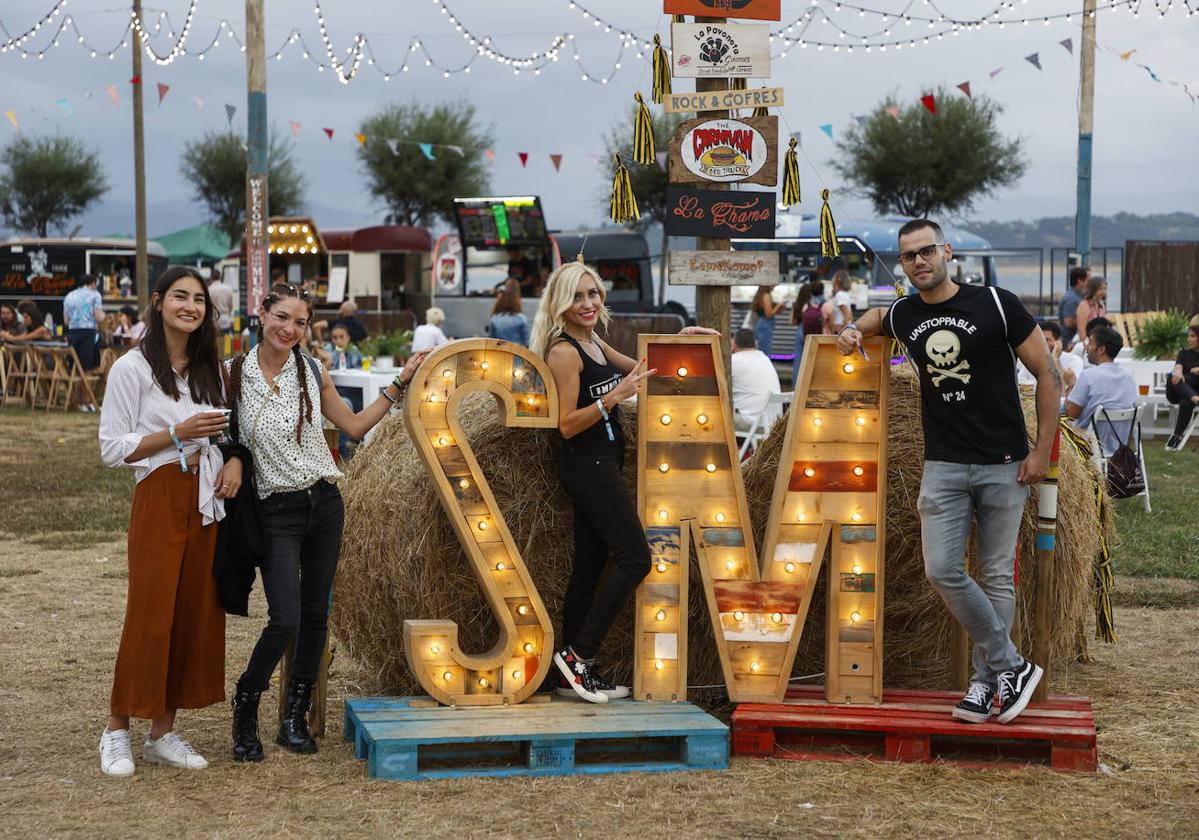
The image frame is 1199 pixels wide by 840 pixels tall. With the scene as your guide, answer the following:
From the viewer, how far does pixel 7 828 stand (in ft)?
13.8

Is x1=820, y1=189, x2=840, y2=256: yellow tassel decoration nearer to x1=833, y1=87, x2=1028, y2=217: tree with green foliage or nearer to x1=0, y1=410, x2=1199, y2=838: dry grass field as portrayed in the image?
x1=0, y1=410, x2=1199, y2=838: dry grass field

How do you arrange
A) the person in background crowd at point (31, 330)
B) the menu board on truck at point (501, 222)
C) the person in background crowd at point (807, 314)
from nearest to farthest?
the person in background crowd at point (807, 314) < the person in background crowd at point (31, 330) < the menu board on truck at point (501, 222)

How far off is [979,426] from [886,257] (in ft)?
76.8

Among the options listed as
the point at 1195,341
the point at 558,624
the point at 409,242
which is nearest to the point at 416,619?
the point at 558,624

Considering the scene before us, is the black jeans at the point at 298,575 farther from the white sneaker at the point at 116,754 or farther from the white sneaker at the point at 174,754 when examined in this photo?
the white sneaker at the point at 116,754

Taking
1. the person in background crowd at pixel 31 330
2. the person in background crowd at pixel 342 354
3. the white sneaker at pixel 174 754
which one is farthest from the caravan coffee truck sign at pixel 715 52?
the person in background crowd at pixel 31 330

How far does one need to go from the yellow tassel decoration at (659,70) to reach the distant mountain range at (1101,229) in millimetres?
89955

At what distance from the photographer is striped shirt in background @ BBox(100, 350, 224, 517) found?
15.3 feet

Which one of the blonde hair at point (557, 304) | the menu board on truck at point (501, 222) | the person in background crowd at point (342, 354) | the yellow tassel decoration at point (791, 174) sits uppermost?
the menu board on truck at point (501, 222)

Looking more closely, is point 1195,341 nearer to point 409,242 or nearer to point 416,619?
point 416,619

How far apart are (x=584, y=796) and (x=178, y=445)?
1715mm

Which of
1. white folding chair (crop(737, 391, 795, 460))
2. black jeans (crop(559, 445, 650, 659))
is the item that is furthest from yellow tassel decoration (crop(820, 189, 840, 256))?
white folding chair (crop(737, 391, 795, 460))

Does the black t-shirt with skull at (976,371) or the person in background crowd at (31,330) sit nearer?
the black t-shirt with skull at (976,371)

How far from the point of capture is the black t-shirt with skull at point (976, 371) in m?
4.75
